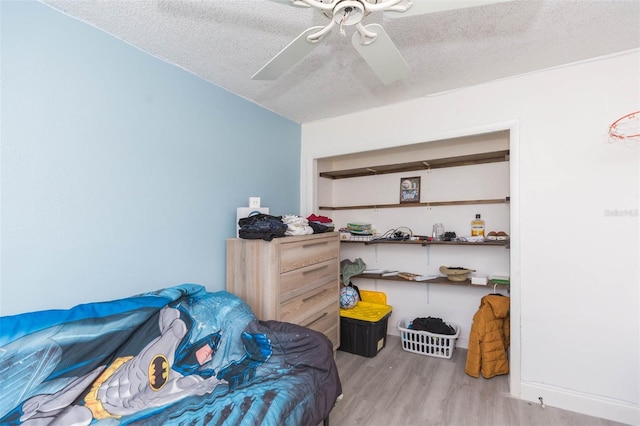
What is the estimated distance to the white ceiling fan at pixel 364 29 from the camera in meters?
1.09

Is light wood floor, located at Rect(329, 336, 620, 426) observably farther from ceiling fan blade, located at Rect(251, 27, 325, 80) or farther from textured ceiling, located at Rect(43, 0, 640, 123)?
textured ceiling, located at Rect(43, 0, 640, 123)

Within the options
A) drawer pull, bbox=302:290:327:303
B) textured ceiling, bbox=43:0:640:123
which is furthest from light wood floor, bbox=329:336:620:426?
textured ceiling, bbox=43:0:640:123

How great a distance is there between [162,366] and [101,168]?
→ 1.14 m

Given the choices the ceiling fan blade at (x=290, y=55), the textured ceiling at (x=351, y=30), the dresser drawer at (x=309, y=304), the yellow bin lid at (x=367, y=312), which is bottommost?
the yellow bin lid at (x=367, y=312)

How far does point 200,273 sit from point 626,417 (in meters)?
2.95

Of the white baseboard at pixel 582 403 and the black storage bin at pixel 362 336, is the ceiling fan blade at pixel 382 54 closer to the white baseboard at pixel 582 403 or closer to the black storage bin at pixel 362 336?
the black storage bin at pixel 362 336

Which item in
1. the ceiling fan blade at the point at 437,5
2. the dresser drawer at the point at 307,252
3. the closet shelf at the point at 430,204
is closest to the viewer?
the ceiling fan blade at the point at 437,5

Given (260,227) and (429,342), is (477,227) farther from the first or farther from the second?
(260,227)

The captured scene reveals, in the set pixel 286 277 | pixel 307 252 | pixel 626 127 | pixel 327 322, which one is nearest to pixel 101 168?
pixel 286 277

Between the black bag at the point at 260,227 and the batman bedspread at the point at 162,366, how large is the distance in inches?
20.4

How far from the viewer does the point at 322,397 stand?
156 centimetres

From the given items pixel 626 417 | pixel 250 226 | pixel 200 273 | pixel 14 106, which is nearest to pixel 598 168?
pixel 626 417

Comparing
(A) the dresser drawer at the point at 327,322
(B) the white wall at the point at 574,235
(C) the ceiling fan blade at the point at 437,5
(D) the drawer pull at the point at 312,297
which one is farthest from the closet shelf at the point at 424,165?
(C) the ceiling fan blade at the point at 437,5

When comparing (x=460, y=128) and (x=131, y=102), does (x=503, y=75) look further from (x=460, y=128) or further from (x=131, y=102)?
(x=131, y=102)
